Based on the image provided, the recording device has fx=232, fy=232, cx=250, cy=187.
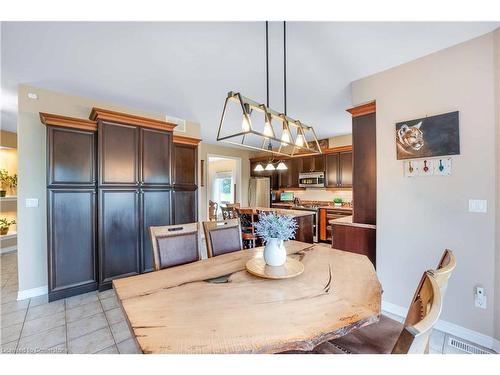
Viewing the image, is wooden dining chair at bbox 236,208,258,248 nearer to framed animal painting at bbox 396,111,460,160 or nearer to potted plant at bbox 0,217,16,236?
framed animal painting at bbox 396,111,460,160

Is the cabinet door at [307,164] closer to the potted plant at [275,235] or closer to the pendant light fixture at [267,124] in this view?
the pendant light fixture at [267,124]

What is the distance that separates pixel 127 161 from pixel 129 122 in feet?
1.68

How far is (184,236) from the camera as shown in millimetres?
1961

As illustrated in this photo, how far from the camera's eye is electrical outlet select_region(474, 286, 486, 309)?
194 centimetres

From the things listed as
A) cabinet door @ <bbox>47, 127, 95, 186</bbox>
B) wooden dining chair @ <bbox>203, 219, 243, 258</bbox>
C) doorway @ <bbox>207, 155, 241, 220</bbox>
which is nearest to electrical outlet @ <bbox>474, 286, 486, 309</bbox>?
wooden dining chair @ <bbox>203, 219, 243, 258</bbox>

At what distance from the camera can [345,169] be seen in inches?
215

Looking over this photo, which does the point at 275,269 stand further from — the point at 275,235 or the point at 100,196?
the point at 100,196

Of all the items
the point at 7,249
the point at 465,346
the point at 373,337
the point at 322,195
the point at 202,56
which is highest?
the point at 202,56

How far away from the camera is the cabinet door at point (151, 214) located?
319 centimetres

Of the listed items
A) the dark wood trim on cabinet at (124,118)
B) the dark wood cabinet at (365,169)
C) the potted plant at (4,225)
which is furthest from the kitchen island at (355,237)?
the potted plant at (4,225)

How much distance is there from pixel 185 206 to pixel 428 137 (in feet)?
11.3

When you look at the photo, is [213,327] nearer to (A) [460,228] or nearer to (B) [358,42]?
(A) [460,228]

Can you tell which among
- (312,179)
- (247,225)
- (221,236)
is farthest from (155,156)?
(312,179)
